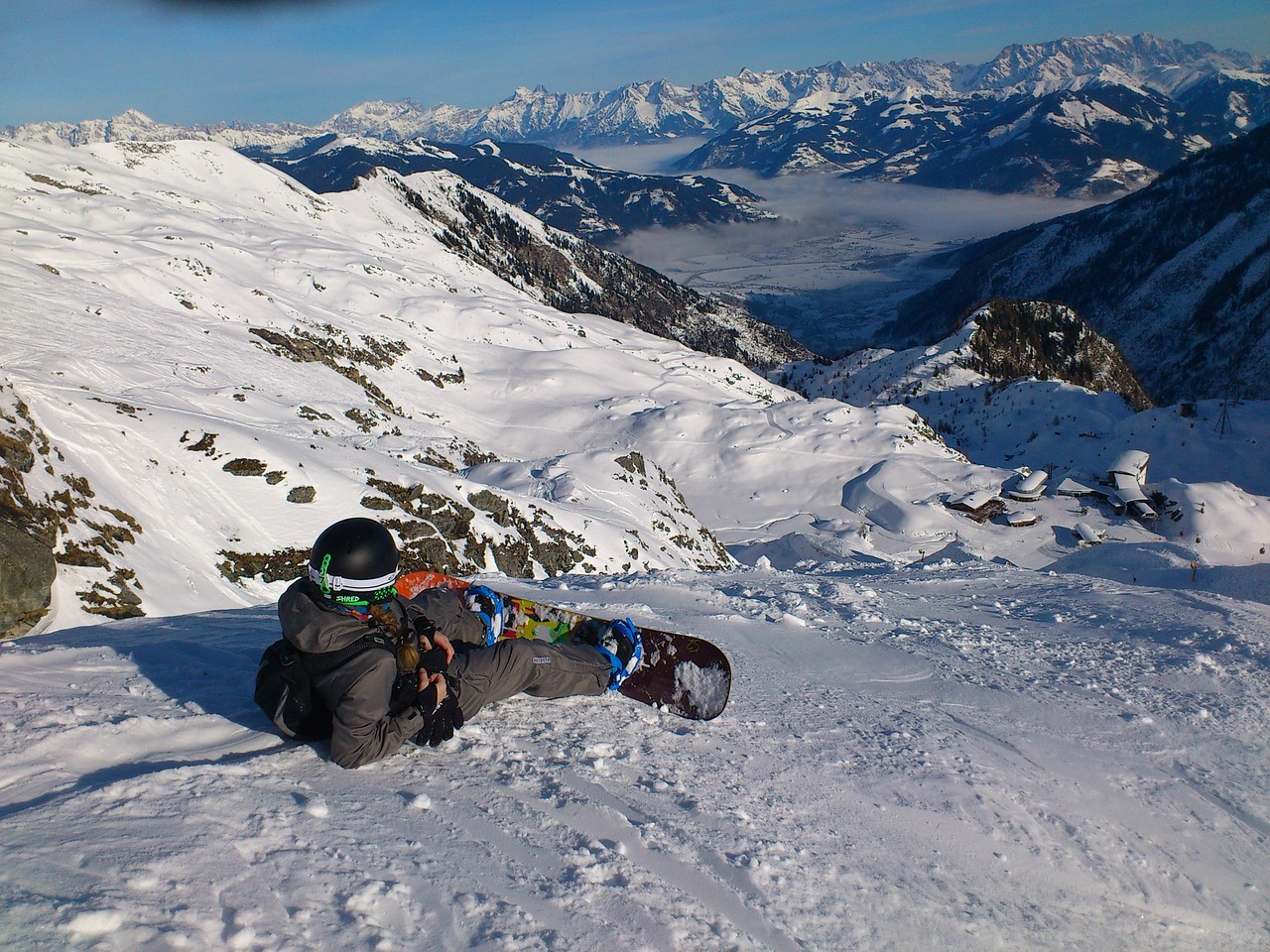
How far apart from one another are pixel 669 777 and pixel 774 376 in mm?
105563

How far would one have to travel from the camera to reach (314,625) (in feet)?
13.3

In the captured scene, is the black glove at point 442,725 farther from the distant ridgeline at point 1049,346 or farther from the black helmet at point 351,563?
the distant ridgeline at point 1049,346

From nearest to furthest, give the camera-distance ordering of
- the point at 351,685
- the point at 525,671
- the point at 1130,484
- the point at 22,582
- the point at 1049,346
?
the point at 351,685 → the point at 525,671 → the point at 22,582 → the point at 1130,484 → the point at 1049,346

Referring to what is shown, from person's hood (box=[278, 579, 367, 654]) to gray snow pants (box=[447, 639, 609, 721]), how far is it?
0.82 meters

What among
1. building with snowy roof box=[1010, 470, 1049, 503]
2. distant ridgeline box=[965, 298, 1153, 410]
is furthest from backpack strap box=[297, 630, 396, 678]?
distant ridgeline box=[965, 298, 1153, 410]

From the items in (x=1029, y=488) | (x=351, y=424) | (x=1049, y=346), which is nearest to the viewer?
(x=351, y=424)

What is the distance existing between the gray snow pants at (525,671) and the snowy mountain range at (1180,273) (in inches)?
4555

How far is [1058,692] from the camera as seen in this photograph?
6.17 metres

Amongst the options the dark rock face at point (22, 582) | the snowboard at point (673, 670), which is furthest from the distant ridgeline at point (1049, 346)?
the dark rock face at point (22, 582)

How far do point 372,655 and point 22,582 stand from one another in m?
5.52

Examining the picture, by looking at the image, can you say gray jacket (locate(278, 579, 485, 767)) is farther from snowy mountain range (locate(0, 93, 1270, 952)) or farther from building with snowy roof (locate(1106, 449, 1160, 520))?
building with snowy roof (locate(1106, 449, 1160, 520))

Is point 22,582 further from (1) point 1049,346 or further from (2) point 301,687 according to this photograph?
(1) point 1049,346

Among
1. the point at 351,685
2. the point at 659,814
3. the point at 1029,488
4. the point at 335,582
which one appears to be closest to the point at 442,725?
the point at 351,685

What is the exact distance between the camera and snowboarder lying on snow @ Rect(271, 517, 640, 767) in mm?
4066
